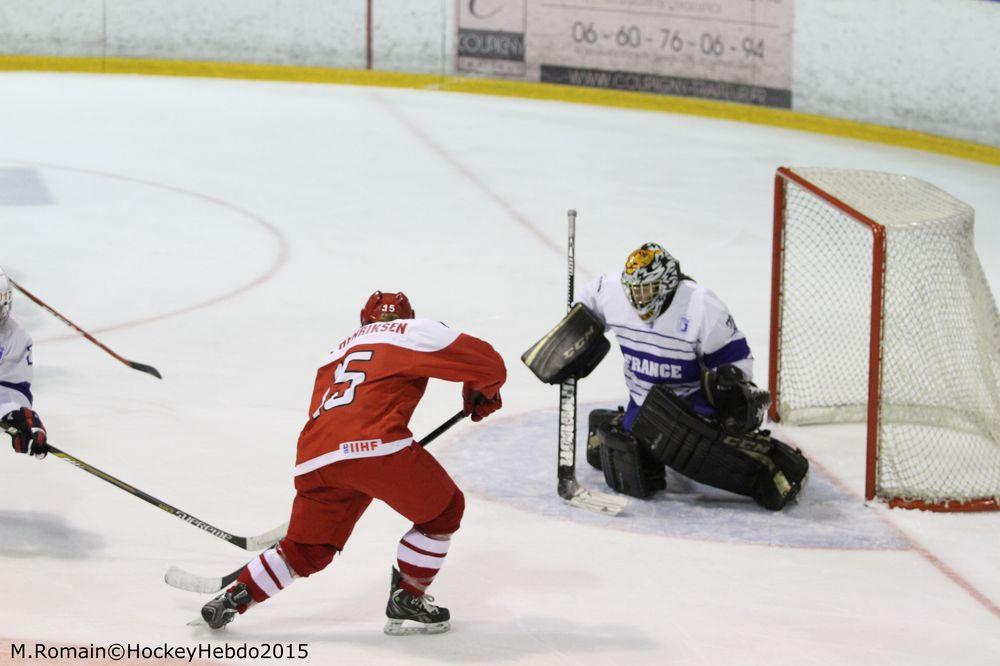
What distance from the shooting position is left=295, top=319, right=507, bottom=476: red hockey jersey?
3824 millimetres

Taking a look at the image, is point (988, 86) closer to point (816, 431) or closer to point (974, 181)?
point (974, 181)

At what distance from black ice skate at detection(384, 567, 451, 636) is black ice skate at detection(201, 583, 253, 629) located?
365mm

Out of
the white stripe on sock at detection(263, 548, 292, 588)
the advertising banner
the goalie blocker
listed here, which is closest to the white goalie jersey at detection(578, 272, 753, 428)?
the goalie blocker

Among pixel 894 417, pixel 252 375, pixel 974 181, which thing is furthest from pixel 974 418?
pixel 974 181

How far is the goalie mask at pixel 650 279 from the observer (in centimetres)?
498

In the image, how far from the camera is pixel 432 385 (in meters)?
6.36

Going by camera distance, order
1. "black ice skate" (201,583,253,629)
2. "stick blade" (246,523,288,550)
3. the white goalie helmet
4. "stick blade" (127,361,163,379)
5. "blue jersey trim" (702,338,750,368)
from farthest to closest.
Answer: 1. "stick blade" (127,361,163,379)
2. "blue jersey trim" (702,338,750,368)
3. the white goalie helmet
4. "stick blade" (246,523,288,550)
5. "black ice skate" (201,583,253,629)

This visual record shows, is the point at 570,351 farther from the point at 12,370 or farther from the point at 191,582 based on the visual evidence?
the point at 12,370

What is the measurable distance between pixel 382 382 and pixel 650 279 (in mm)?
1355

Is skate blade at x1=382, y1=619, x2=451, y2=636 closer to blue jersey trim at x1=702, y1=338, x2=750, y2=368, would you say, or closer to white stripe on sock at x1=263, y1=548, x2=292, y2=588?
white stripe on sock at x1=263, y1=548, x2=292, y2=588

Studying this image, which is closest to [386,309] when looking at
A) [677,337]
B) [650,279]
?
[650,279]

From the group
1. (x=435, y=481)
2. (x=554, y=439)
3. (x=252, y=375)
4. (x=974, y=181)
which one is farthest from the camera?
(x=974, y=181)

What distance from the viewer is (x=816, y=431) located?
595 cm

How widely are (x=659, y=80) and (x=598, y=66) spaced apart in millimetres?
526
